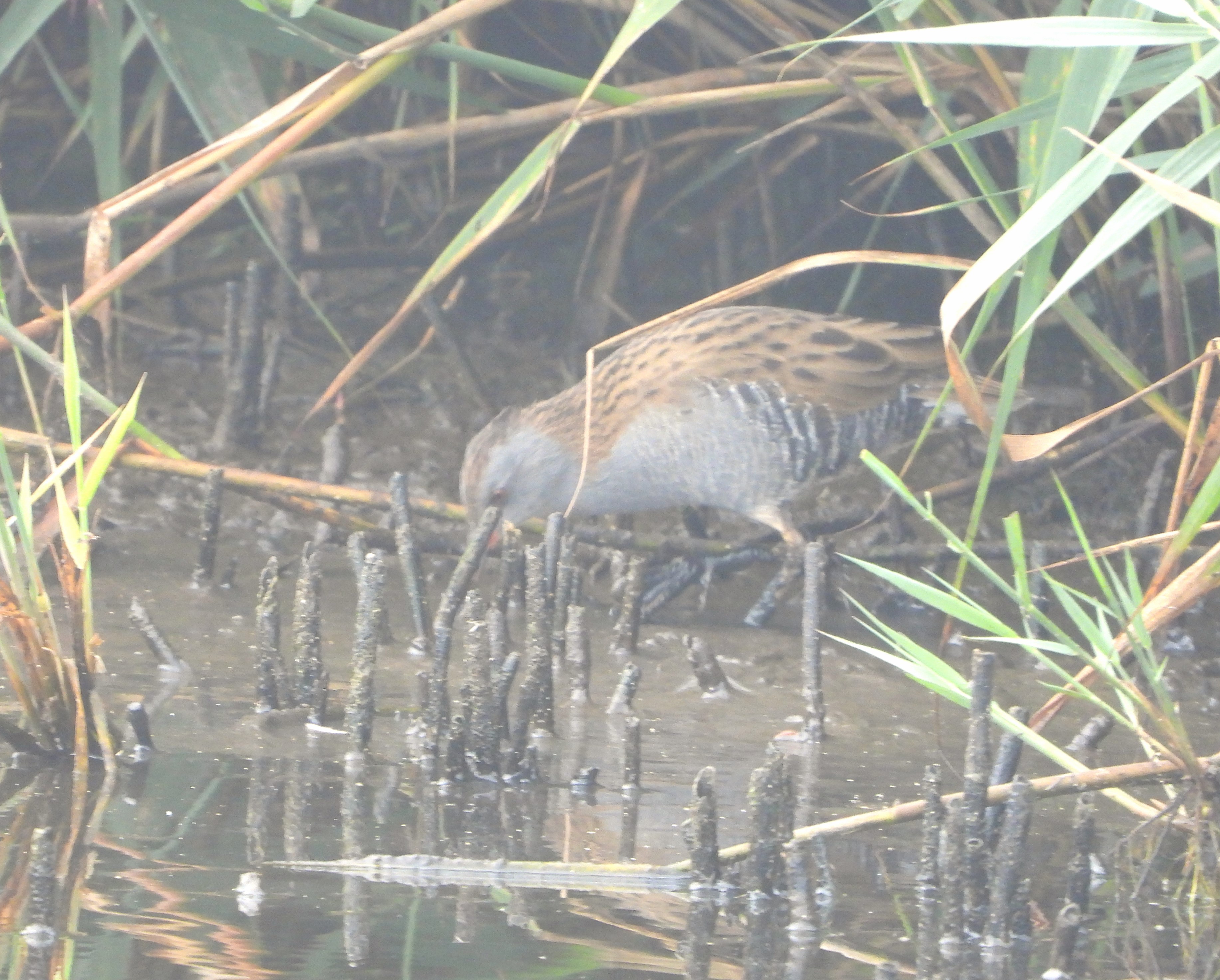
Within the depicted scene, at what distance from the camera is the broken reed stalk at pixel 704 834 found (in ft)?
6.64

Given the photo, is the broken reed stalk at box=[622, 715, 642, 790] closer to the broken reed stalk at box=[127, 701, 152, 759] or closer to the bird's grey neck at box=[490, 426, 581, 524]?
the broken reed stalk at box=[127, 701, 152, 759]

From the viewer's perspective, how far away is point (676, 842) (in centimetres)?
236

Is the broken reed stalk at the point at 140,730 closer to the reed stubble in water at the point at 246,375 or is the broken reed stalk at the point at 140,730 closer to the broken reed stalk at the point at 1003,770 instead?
the broken reed stalk at the point at 1003,770

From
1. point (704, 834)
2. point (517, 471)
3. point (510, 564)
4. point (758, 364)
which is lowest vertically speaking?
point (704, 834)

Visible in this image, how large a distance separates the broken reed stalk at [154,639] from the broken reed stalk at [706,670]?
3.09ft

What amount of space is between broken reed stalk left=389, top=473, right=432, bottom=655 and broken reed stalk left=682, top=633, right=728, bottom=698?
522mm

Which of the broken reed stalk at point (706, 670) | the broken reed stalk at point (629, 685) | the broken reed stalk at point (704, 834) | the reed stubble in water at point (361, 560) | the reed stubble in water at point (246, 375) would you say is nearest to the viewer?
the broken reed stalk at point (704, 834)

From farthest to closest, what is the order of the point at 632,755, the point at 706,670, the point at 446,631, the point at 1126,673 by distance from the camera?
the point at 706,670, the point at 446,631, the point at 632,755, the point at 1126,673

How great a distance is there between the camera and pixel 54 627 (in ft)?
8.12

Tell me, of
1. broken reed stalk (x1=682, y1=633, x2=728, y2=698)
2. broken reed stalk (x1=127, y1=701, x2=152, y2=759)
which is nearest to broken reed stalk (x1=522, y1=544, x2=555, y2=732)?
broken reed stalk (x1=682, y1=633, x2=728, y2=698)

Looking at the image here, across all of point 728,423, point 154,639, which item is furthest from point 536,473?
point 154,639

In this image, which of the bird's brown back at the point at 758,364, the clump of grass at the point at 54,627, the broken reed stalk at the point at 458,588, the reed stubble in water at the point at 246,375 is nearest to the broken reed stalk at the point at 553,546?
the broken reed stalk at the point at 458,588

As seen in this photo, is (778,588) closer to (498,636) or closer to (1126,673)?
(498,636)

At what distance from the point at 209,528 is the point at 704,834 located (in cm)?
183
